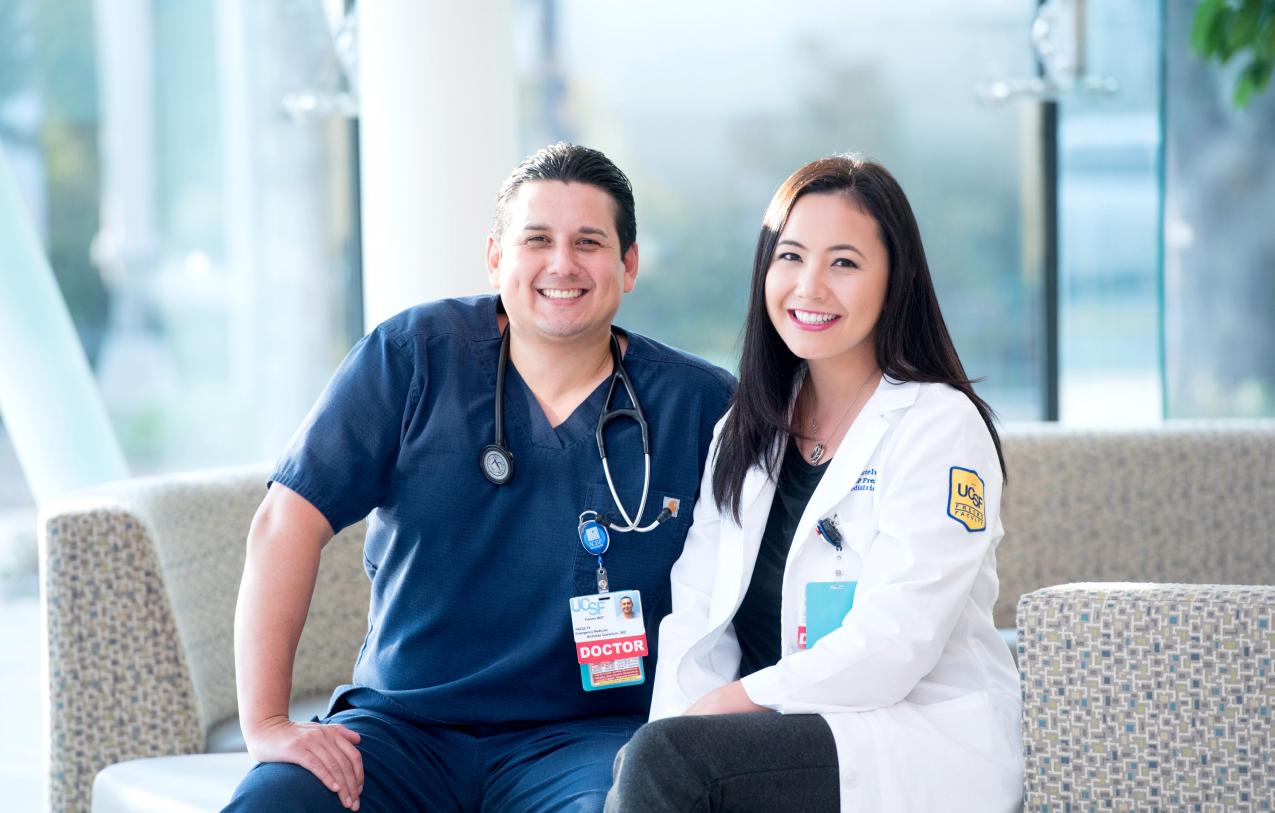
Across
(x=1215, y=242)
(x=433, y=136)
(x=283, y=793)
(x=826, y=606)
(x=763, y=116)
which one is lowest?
(x=283, y=793)

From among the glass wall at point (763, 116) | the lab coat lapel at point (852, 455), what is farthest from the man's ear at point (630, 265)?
the glass wall at point (763, 116)

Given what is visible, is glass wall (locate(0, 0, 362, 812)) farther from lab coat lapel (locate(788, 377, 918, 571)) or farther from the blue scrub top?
lab coat lapel (locate(788, 377, 918, 571))

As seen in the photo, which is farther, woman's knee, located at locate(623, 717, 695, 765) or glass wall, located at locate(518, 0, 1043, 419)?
glass wall, located at locate(518, 0, 1043, 419)

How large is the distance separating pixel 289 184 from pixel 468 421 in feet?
6.99

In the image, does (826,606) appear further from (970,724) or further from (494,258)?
(494,258)

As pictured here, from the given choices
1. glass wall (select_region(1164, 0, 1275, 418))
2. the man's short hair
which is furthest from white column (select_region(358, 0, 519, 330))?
glass wall (select_region(1164, 0, 1275, 418))

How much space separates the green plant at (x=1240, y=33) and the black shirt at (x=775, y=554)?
187 centimetres

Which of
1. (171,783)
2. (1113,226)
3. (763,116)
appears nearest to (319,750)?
(171,783)

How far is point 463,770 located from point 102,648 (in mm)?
638

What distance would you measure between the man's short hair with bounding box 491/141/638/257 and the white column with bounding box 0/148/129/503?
1294 millimetres

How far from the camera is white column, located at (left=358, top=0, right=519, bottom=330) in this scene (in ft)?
9.04

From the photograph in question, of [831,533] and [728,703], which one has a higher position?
[831,533]

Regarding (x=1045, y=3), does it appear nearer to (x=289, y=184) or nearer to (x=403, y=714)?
(x=289, y=184)

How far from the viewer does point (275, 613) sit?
1905 millimetres
